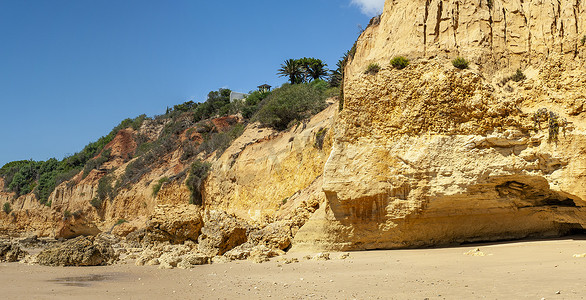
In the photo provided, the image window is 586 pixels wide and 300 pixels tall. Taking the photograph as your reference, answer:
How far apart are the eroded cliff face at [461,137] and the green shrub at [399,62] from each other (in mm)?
172

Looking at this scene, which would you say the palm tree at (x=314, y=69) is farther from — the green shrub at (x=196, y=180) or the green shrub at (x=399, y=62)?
the green shrub at (x=399, y=62)

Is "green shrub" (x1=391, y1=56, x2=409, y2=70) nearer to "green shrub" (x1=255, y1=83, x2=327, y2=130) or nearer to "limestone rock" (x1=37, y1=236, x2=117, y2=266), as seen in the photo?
"limestone rock" (x1=37, y1=236, x2=117, y2=266)

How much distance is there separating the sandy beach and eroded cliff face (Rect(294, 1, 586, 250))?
77 centimetres

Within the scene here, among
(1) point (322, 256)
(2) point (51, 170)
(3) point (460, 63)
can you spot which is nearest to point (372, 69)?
(3) point (460, 63)

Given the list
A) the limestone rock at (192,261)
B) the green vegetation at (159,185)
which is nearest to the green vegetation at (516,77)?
the limestone rock at (192,261)

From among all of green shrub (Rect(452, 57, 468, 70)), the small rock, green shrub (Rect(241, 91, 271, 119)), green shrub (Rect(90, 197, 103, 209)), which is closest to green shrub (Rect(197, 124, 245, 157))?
green shrub (Rect(241, 91, 271, 119))

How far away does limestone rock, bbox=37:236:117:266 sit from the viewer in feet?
42.3

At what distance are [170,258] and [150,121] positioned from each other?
40484mm

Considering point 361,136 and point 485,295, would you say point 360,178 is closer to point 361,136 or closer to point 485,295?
point 361,136

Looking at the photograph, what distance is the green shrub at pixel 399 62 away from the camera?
12.1 metres

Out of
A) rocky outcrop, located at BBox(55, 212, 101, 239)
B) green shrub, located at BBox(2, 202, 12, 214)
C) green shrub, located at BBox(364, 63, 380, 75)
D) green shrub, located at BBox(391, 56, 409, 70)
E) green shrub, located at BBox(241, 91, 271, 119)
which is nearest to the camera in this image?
green shrub, located at BBox(391, 56, 409, 70)

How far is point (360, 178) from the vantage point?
11742 mm

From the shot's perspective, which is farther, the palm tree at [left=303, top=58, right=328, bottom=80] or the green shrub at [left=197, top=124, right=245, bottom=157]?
the palm tree at [left=303, top=58, right=328, bottom=80]

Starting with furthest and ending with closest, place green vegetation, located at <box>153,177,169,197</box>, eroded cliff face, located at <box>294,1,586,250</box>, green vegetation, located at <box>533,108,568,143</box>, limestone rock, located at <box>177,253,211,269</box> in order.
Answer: green vegetation, located at <box>153,177,169,197</box>, limestone rock, located at <box>177,253,211,269</box>, eroded cliff face, located at <box>294,1,586,250</box>, green vegetation, located at <box>533,108,568,143</box>
